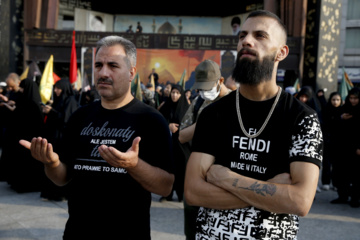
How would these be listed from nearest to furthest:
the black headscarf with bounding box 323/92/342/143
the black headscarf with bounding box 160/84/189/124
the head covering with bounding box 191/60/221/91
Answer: the head covering with bounding box 191/60/221/91
the black headscarf with bounding box 323/92/342/143
the black headscarf with bounding box 160/84/189/124

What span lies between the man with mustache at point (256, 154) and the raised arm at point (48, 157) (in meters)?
0.75

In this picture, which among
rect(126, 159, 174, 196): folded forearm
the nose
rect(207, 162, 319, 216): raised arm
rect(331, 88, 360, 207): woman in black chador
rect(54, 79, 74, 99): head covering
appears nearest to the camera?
rect(207, 162, 319, 216): raised arm

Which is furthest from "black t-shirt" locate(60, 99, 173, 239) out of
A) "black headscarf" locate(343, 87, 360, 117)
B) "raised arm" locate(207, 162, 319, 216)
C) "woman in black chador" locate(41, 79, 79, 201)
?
"black headscarf" locate(343, 87, 360, 117)

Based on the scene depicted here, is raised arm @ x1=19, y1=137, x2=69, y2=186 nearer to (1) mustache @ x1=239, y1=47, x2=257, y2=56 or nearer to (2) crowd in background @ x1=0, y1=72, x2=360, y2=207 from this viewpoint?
(1) mustache @ x1=239, y1=47, x2=257, y2=56

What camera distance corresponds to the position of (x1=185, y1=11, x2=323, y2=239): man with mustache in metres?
1.43

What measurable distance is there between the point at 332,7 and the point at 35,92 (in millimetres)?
17953

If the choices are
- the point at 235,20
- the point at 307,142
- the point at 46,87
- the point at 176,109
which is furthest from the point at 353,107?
the point at 235,20

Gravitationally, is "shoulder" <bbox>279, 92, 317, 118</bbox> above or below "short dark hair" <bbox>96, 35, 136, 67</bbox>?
below

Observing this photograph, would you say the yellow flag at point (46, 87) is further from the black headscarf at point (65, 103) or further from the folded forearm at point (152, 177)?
the folded forearm at point (152, 177)

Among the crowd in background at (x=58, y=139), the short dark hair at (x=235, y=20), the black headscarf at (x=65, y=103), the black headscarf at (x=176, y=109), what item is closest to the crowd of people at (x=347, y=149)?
the crowd in background at (x=58, y=139)

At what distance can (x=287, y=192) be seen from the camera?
141 centimetres

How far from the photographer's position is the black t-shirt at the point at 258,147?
1458 mm

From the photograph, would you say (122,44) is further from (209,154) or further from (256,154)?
(256,154)

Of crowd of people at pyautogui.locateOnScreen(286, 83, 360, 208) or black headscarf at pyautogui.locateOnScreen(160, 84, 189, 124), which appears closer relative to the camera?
crowd of people at pyautogui.locateOnScreen(286, 83, 360, 208)
